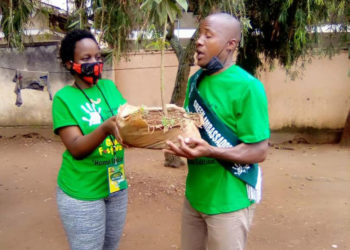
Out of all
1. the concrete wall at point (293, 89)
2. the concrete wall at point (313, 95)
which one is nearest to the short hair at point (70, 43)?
the concrete wall at point (293, 89)

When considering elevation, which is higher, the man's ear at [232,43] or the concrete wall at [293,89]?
the man's ear at [232,43]

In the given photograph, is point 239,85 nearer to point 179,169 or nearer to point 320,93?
point 179,169

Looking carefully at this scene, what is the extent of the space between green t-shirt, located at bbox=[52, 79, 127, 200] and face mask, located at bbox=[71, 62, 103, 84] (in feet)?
0.24

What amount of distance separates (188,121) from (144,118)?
A: 0.18 meters

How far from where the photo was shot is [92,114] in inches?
74.9

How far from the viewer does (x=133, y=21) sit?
336 centimetres

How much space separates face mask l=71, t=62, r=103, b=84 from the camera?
6.20 feet

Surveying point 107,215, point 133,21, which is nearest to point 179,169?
point 133,21

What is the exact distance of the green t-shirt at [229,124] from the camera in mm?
1646

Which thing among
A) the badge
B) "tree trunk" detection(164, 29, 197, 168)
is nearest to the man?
the badge

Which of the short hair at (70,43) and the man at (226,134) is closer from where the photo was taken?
the man at (226,134)

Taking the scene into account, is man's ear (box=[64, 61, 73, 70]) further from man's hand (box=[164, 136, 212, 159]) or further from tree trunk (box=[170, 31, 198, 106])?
tree trunk (box=[170, 31, 198, 106])

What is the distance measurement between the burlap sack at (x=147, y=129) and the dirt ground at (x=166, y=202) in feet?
7.34

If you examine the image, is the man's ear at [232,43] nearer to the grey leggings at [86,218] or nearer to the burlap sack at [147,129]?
the burlap sack at [147,129]
